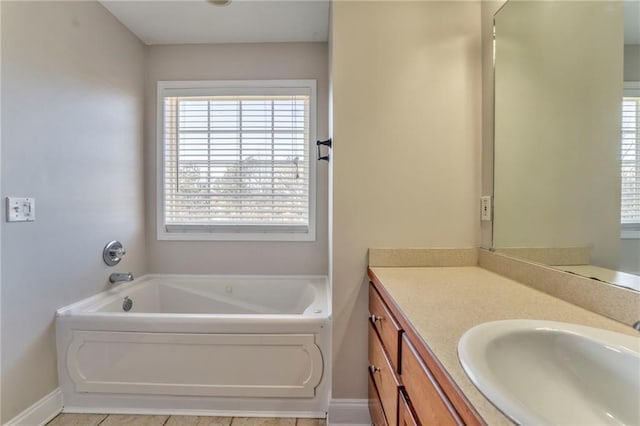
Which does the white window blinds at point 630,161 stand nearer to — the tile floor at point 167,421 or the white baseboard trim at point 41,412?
the tile floor at point 167,421

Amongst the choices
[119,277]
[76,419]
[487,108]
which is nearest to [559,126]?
[487,108]

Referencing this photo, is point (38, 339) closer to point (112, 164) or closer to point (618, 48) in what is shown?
point (112, 164)

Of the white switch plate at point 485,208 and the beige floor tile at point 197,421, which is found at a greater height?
the white switch plate at point 485,208

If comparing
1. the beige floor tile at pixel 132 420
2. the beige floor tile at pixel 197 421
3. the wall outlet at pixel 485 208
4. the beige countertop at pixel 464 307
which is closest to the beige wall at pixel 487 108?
the wall outlet at pixel 485 208

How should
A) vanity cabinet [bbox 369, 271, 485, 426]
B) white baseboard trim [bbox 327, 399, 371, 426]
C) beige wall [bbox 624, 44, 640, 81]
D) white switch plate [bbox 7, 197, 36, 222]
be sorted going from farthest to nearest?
white baseboard trim [bbox 327, 399, 371, 426], white switch plate [bbox 7, 197, 36, 222], beige wall [bbox 624, 44, 640, 81], vanity cabinet [bbox 369, 271, 485, 426]

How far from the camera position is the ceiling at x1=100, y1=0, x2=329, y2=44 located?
1.93 m

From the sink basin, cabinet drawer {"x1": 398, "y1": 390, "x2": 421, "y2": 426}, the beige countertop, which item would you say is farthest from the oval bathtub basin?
the sink basin

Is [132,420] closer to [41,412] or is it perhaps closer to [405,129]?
[41,412]

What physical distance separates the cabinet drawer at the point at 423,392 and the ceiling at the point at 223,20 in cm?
214

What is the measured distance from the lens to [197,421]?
1563 millimetres

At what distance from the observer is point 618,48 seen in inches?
32.4

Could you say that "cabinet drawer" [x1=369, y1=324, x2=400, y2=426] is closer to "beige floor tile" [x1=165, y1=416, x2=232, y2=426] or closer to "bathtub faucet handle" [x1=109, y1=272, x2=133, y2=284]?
"beige floor tile" [x1=165, y1=416, x2=232, y2=426]

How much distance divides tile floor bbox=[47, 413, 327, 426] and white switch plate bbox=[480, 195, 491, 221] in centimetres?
140

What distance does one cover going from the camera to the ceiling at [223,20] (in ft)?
6.32
